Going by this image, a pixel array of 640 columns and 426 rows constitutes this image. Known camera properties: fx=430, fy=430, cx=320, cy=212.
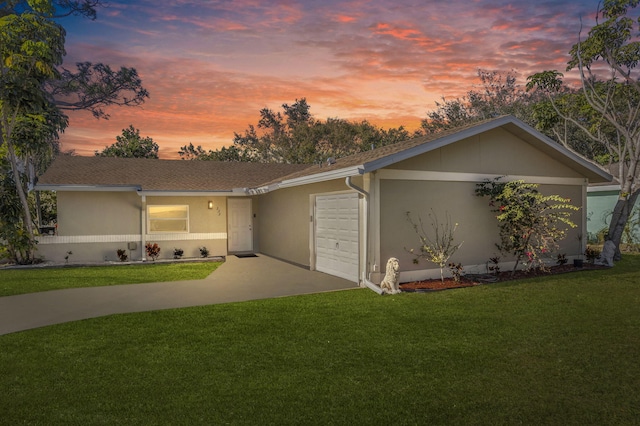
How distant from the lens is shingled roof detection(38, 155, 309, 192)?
15.4m

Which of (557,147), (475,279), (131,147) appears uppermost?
(131,147)

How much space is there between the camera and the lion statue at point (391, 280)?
9.19 metres

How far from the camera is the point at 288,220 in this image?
14.9m

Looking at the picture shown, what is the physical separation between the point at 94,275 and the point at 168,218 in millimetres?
4590

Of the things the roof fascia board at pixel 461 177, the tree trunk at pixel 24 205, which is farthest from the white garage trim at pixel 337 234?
the tree trunk at pixel 24 205

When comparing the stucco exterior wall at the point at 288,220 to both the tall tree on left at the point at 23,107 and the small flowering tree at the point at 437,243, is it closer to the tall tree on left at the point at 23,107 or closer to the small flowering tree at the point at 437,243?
the small flowering tree at the point at 437,243

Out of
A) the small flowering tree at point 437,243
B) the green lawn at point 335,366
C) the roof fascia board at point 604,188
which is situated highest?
the roof fascia board at point 604,188

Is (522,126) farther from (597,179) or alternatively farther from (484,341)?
(484,341)

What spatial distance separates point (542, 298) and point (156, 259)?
12.8m

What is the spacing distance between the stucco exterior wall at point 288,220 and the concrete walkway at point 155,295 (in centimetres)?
157

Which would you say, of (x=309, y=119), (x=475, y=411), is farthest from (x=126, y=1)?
(x=309, y=119)

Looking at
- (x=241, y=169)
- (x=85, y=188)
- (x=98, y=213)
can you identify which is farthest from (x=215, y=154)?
(x=85, y=188)

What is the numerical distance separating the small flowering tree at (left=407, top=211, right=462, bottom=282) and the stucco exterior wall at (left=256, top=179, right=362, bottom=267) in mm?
2216

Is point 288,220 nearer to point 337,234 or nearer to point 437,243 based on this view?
point 337,234
